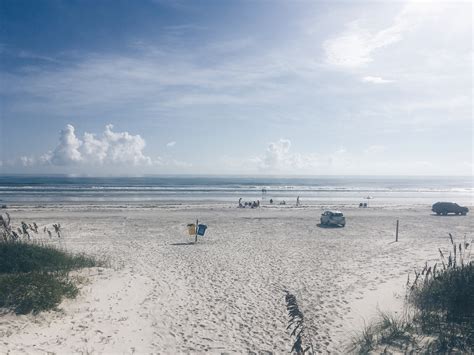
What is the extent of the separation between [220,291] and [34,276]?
560 cm

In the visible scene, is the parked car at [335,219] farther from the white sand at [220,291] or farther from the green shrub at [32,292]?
the green shrub at [32,292]

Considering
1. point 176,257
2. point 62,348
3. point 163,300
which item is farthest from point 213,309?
point 176,257

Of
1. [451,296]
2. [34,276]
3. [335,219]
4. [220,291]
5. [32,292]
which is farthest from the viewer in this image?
[335,219]

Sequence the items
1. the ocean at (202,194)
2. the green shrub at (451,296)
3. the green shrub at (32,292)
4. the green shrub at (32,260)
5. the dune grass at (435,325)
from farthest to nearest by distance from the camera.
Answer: the ocean at (202,194)
the green shrub at (32,260)
the green shrub at (32,292)
the green shrub at (451,296)
the dune grass at (435,325)

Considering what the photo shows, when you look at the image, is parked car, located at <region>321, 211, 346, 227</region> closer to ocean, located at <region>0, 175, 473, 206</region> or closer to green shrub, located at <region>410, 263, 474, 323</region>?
green shrub, located at <region>410, 263, 474, 323</region>

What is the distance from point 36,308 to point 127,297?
2582mm

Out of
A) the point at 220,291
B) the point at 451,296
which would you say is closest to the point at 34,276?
the point at 220,291

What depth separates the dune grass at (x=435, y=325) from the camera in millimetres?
6934

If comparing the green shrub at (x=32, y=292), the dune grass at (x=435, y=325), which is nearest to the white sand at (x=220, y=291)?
the green shrub at (x=32, y=292)

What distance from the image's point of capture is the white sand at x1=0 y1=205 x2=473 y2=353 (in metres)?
7.54

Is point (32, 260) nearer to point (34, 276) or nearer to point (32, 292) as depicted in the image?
point (34, 276)

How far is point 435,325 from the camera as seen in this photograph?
762cm

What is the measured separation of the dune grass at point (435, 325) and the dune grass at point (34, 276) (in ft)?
25.6

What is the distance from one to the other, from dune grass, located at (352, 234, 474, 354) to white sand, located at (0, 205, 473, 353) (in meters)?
0.67
